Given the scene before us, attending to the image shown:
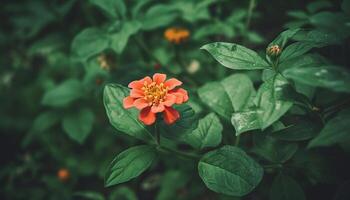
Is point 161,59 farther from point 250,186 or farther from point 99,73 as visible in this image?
point 250,186

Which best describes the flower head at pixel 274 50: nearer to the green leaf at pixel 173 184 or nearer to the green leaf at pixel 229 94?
the green leaf at pixel 229 94

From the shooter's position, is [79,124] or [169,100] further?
[79,124]

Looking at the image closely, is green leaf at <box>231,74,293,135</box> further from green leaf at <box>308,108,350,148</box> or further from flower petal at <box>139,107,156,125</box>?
flower petal at <box>139,107,156,125</box>

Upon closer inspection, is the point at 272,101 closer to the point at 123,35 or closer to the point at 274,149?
Answer: the point at 274,149

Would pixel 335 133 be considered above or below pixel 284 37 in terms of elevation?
below

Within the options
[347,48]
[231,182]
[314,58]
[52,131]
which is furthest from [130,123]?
[52,131]

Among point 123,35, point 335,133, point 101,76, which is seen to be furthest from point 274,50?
point 101,76

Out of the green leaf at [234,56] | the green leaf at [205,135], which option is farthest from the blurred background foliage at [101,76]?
the green leaf at [234,56]

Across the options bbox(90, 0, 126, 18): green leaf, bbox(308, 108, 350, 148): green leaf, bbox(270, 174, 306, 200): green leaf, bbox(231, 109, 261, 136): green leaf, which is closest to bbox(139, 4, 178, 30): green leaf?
bbox(90, 0, 126, 18): green leaf
